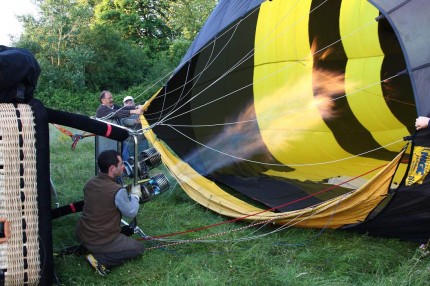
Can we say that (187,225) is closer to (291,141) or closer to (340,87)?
(291,141)

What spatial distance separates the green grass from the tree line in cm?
1005

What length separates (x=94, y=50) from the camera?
15734 millimetres

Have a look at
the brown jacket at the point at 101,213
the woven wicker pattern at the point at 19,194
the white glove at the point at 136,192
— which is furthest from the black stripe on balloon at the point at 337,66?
the woven wicker pattern at the point at 19,194

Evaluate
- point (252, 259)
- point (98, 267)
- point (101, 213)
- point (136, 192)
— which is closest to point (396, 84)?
point (252, 259)

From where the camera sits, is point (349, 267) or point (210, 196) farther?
point (210, 196)

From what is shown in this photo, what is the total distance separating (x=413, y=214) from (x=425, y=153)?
45 centimetres

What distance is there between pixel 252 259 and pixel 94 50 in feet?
46.5

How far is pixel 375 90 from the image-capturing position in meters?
4.41

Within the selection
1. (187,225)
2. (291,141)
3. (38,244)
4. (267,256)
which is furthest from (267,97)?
(38,244)

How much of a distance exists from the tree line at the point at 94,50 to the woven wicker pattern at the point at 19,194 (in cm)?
1095

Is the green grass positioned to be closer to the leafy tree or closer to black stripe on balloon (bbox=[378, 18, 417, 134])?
black stripe on balloon (bbox=[378, 18, 417, 134])

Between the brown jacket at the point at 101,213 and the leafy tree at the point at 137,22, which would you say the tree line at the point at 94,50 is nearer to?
the leafy tree at the point at 137,22

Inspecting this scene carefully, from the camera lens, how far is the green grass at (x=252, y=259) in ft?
8.29

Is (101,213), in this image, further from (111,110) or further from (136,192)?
(111,110)
